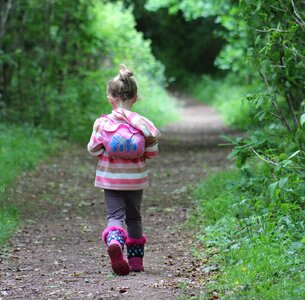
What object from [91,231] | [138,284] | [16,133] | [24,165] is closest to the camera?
[138,284]

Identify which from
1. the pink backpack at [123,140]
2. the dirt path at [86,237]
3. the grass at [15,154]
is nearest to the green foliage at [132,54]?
the grass at [15,154]

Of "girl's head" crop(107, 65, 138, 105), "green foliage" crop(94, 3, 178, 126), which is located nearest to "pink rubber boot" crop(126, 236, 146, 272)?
"girl's head" crop(107, 65, 138, 105)

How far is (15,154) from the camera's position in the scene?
38.0ft

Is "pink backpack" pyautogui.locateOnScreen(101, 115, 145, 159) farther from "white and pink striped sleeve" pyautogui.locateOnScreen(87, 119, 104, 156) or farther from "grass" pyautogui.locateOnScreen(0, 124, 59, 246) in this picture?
"grass" pyautogui.locateOnScreen(0, 124, 59, 246)

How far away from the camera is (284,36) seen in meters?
6.50

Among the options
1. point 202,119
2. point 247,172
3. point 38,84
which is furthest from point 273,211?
point 202,119

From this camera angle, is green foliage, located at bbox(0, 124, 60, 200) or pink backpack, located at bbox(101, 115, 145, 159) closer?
pink backpack, located at bbox(101, 115, 145, 159)

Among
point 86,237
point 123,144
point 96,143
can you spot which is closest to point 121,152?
point 123,144

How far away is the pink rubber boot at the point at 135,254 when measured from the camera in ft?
19.1

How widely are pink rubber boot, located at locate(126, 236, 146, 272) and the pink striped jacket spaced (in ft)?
1.54

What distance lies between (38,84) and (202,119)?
1128cm

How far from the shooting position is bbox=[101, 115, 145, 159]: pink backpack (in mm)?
5590

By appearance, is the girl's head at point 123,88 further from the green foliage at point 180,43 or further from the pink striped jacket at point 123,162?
the green foliage at point 180,43

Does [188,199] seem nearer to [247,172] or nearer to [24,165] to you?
[247,172]
